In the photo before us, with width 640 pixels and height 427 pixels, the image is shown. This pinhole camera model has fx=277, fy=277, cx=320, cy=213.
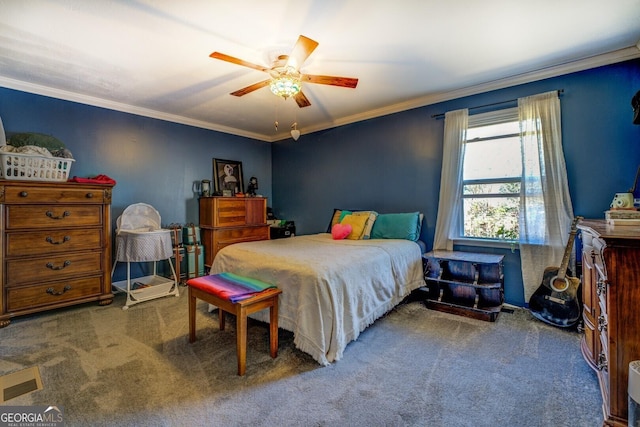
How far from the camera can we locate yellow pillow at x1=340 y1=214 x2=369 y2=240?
349 cm

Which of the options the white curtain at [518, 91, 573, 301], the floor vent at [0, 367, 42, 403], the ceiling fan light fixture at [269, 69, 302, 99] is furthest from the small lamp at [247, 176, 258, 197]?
the white curtain at [518, 91, 573, 301]

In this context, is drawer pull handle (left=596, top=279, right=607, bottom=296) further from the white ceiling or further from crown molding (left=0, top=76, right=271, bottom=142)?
crown molding (left=0, top=76, right=271, bottom=142)

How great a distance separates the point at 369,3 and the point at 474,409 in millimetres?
2531

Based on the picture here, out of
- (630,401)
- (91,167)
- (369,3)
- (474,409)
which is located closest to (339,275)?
(474,409)

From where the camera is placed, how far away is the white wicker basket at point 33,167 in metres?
2.59

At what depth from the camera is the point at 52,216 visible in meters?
2.78

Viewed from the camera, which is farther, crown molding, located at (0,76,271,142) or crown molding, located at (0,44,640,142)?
crown molding, located at (0,76,271,142)

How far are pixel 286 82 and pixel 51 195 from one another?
2.62 meters

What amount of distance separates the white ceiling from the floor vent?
2464 millimetres

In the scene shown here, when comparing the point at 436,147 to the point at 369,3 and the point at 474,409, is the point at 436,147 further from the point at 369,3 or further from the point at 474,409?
the point at 474,409

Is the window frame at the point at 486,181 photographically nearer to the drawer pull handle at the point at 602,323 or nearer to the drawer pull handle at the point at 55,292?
the drawer pull handle at the point at 602,323

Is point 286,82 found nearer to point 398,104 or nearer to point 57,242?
point 398,104

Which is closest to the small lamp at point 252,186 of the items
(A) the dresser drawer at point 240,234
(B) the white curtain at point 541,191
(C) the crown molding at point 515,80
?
(A) the dresser drawer at point 240,234

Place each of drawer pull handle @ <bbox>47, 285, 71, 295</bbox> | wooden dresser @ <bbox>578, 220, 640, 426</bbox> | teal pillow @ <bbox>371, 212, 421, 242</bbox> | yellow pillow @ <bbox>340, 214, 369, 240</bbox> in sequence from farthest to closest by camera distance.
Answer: yellow pillow @ <bbox>340, 214, 369, 240</bbox>, teal pillow @ <bbox>371, 212, 421, 242</bbox>, drawer pull handle @ <bbox>47, 285, 71, 295</bbox>, wooden dresser @ <bbox>578, 220, 640, 426</bbox>
